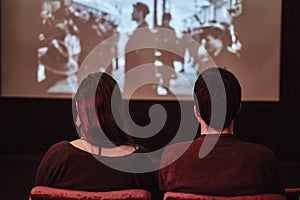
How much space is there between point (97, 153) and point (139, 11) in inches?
122

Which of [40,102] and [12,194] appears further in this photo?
[40,102]

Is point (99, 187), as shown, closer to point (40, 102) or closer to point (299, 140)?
point (40, 102)

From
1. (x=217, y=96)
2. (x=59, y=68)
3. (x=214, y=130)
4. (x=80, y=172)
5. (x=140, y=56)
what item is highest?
(x=140, y=56)

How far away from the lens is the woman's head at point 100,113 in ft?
5.49

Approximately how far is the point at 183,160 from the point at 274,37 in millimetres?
3391

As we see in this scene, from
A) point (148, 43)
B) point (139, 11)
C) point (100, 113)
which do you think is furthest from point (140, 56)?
point (100, 113)

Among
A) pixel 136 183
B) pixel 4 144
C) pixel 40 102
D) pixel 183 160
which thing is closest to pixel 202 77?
pixel 183 160

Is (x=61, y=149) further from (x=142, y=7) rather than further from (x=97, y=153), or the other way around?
(x=142, y=7)

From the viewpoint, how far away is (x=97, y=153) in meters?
1.66

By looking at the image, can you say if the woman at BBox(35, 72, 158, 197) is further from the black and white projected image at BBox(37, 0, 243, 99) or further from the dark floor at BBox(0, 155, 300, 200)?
the black and white projected image at BBox(37, 0, 243, 99)

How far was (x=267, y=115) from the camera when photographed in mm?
4738

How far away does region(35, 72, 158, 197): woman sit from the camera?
1597 mm

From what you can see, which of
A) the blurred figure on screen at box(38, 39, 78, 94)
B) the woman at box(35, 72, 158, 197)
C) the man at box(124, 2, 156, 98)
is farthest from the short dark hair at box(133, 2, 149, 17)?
the woman at box(35, 72, 158, 197)

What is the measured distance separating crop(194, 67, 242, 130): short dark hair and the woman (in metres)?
0.29
